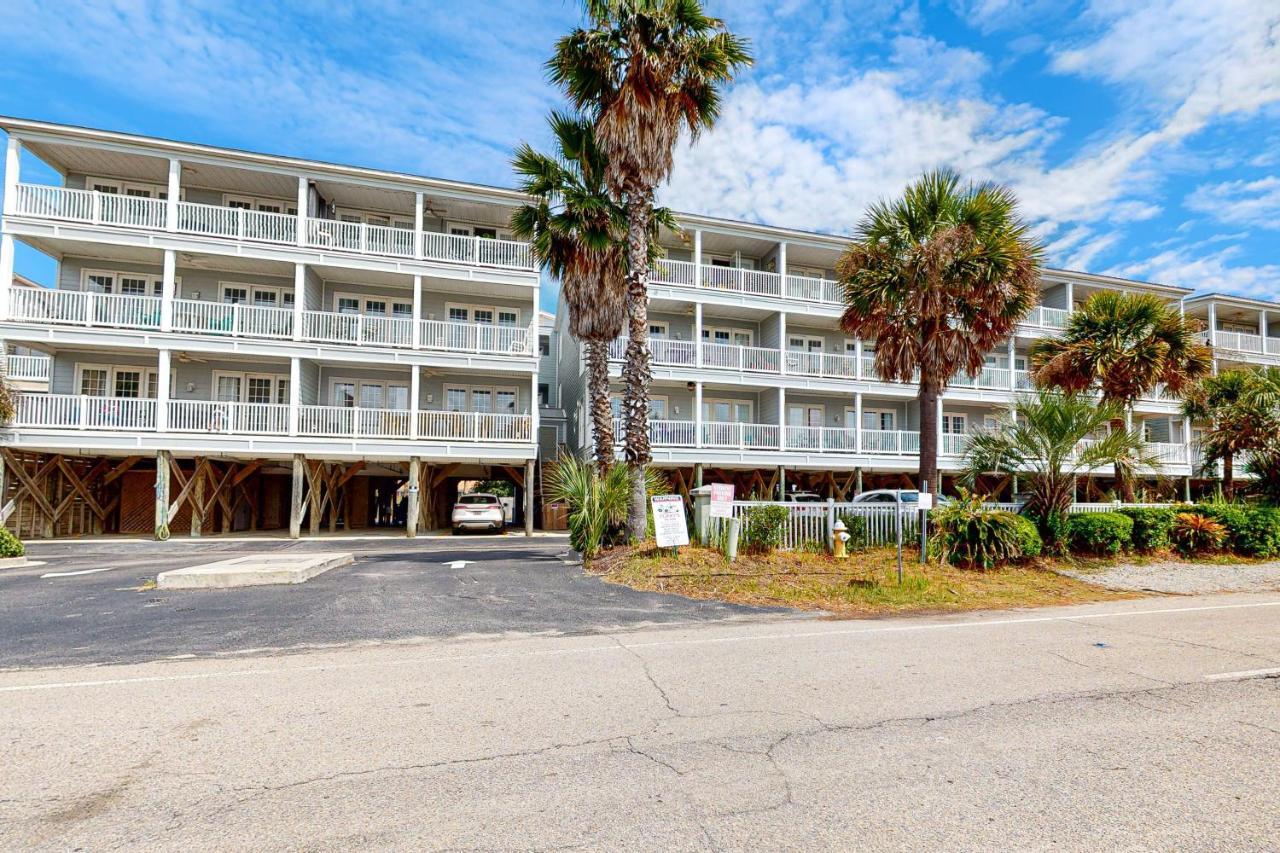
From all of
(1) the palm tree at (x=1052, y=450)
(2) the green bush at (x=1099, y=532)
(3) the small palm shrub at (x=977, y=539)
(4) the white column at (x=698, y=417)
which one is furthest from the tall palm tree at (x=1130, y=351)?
(4) the white column at (x=698, y=417)

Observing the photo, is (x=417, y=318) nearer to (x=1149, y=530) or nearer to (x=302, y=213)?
(x=302, y=213)

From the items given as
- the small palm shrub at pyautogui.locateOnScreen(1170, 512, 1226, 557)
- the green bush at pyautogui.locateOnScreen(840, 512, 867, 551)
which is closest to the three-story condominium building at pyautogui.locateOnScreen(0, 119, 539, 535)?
the green bush at pyautogui.locateOnScreen(840, 512, 867, 551)

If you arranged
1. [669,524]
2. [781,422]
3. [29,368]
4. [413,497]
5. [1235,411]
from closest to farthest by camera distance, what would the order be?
[669,524] → [1235,411] → [413,497] → [29,368] → [781,422]

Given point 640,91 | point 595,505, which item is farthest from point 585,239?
point 595,505

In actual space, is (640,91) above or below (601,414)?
above

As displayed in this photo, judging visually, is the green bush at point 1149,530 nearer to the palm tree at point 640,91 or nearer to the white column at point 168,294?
the palm tree at point 640,91

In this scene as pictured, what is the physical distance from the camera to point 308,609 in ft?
31.0

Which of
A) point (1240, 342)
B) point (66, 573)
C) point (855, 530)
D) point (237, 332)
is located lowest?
point (66, 573)

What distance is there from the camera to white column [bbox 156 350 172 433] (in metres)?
20.2

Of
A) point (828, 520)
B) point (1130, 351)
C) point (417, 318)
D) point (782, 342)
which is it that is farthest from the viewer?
point (782, 342)

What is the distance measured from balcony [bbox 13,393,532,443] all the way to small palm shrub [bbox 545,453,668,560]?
28.8 feet

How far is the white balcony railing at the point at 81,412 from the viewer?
1956 centimetres

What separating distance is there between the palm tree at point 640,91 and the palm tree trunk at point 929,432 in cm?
576

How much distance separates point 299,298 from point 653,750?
21.3 metres
